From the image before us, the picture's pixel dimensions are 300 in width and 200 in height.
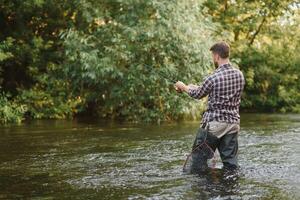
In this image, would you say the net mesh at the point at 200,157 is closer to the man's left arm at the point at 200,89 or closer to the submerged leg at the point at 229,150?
the submerged leg at the point at 229,150

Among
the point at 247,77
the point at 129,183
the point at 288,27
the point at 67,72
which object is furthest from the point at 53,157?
the point at 288,27

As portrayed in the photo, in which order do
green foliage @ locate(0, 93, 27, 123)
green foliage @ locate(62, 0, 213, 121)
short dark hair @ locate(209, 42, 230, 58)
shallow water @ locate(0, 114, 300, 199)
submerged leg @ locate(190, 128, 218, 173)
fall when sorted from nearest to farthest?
Answer: shallow water @ locate(0, 114, 300, 199), short dark hair @ locate(209, 42, 230, 58), submerged leg @ locate(190, 128, 218, 173), green foliage @ locate(62, 0, 213, 121), green foliage @ locate(0, 93, 27, 123)

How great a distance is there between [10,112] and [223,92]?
1329cm

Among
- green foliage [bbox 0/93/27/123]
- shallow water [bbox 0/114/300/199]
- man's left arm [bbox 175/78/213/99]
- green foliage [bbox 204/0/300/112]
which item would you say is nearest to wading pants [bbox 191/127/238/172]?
shallow water [bbox 0/114/300/199]

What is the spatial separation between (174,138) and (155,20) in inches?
279

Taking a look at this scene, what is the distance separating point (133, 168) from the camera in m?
8.89

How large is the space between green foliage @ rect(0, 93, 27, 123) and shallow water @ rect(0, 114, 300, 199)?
16.0 feet

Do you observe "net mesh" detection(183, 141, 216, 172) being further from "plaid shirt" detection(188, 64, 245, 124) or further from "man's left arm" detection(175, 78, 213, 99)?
"man's left arm" detection(175, 78, 213, 99)

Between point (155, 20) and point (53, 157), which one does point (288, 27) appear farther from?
point (53, 157)

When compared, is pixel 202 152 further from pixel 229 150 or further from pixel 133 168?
pixel 133 168

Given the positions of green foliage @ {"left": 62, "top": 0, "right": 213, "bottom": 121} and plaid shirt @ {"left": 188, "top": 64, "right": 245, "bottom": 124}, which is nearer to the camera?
plaid shirt @ {"left": 188, "top": 64, "right": 245, "bottom": 124}

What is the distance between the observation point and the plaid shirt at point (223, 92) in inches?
315

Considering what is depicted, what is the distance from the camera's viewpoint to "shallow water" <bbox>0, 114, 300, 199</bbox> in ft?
22.5

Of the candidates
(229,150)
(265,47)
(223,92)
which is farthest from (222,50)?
(265,47)
